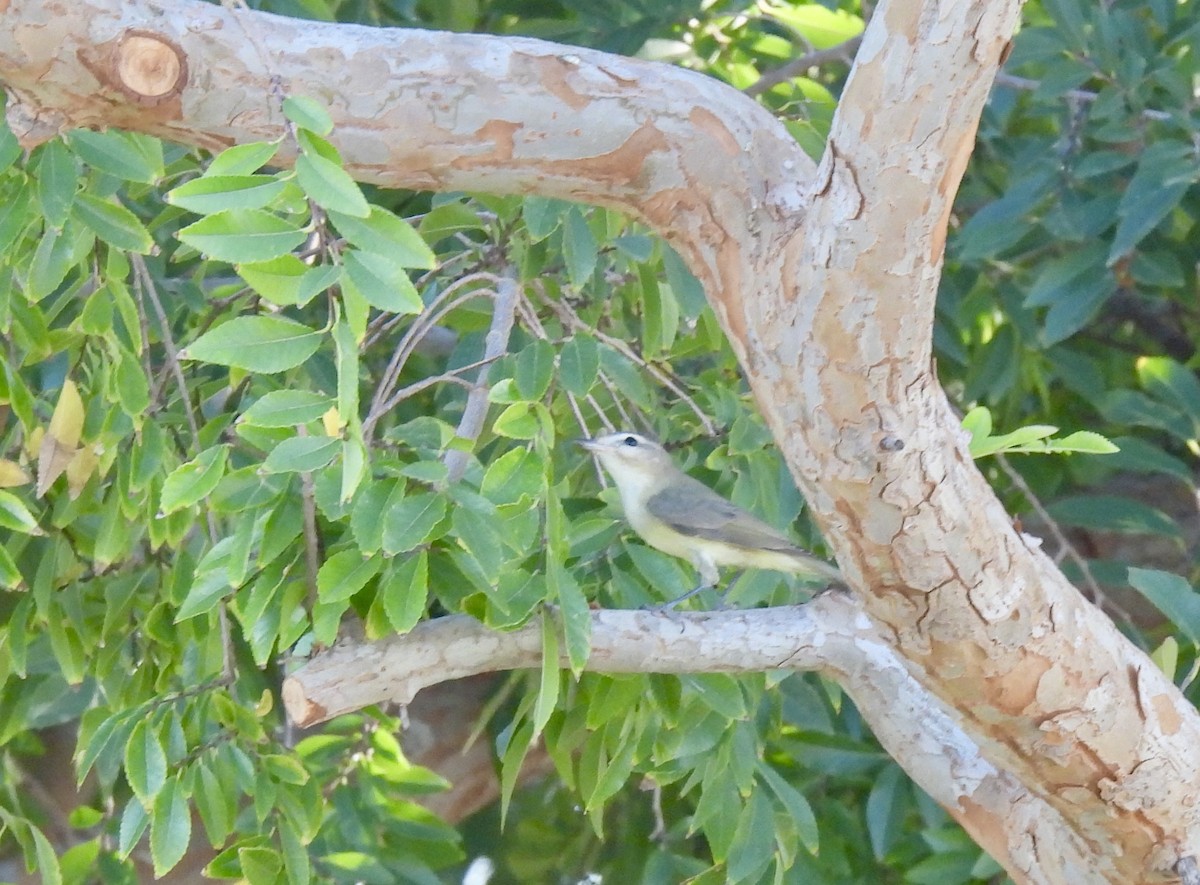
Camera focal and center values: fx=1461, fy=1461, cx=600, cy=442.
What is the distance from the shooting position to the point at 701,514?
3.30 metres

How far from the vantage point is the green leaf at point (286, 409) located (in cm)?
161

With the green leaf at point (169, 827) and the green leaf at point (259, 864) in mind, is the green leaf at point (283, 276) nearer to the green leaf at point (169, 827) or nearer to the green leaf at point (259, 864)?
the green leaf at point (169, 827)

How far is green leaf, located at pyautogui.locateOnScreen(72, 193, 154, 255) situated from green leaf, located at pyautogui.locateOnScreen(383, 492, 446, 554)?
0.64m

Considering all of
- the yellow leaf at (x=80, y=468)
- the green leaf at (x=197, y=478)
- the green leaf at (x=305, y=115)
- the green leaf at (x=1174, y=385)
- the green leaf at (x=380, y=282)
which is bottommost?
the green leaf at (x=1174, y=385)

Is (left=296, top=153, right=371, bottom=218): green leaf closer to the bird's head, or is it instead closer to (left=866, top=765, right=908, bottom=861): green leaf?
the bird's head

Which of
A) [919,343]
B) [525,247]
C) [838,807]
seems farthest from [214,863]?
[838,807]

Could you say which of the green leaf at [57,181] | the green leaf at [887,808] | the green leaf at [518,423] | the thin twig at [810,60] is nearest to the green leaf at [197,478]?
the green leaf at [518,423]

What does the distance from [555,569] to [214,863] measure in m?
0.80

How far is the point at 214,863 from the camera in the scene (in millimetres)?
2248

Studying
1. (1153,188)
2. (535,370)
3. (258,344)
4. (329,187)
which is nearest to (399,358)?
(535,370)

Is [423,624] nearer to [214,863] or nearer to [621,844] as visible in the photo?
[214,863]

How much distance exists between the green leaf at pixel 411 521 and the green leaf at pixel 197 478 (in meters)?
0.23

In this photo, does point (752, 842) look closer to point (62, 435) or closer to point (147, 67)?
point (62, 435)

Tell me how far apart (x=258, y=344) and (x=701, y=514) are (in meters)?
1.85
